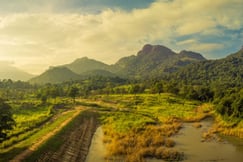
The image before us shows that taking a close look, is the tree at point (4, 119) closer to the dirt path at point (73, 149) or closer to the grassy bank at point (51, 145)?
the grassy bank at point (51, 145)

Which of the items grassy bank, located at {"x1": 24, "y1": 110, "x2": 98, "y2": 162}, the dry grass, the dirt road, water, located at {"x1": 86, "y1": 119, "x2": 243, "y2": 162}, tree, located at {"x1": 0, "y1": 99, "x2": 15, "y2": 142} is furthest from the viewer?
water, located at {"x1": 86, "y1": 119, "x2": 243, "y2": 162}

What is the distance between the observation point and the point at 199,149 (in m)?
51.8

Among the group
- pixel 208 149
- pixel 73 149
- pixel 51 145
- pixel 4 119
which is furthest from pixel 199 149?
pixel 4 119

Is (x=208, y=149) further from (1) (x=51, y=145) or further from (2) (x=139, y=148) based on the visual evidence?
(1) (x=51, y=145)

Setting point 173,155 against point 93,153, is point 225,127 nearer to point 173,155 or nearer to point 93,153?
point 173,155

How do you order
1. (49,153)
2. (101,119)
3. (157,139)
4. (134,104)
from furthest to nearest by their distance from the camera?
(134,104) < (101,119) < (157,139) < (49,153)

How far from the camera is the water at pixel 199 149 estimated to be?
150 feet

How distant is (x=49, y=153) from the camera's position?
44.1 metres

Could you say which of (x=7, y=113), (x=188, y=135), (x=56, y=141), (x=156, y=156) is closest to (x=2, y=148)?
(x=7, y=113)

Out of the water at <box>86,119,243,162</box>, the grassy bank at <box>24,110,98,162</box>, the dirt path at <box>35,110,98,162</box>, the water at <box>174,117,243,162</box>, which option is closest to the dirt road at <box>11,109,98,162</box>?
the dirt path at <box>35,110,98,162</box>

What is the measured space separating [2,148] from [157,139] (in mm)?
29770

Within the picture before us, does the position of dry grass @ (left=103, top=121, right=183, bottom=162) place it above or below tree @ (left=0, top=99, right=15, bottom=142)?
below

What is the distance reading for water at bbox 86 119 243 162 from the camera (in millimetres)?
45594

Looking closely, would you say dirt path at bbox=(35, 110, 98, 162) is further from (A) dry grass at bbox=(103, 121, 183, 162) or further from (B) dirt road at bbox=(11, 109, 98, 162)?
(A) dry grass at bbox=(103, 121, 183, 162)
